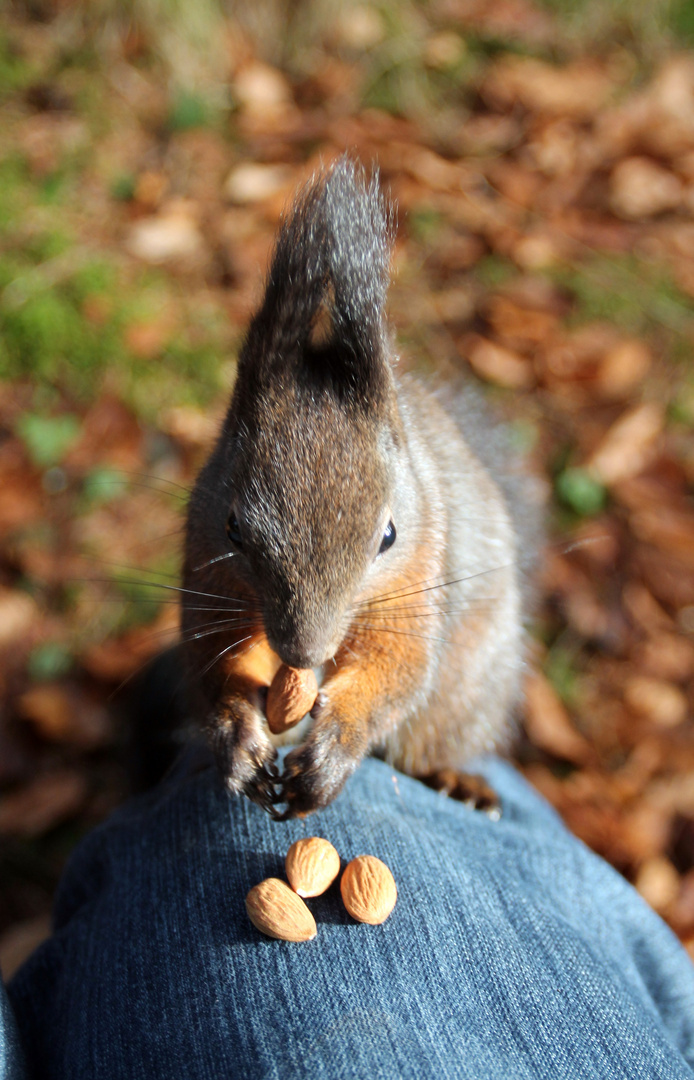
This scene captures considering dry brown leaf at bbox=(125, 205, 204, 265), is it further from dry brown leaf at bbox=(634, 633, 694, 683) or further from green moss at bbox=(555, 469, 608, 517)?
dry brown leaf at bbox=(634, 633, 694, 683)

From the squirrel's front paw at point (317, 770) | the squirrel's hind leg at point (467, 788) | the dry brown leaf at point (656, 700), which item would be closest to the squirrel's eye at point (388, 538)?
the squirrel's front paw at point (317, 770)

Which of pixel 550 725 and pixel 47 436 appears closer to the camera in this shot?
pixel 550 725

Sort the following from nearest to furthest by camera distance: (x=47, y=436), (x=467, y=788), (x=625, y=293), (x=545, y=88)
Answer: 1. (x=467, y=788)
2. (x=47, y=436)
3. (x=625, y=293)
4. (x=545, y=88)

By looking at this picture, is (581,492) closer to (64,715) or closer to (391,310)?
(391,310)

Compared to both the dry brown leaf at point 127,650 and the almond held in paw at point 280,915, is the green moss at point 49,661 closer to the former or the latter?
the dry brown leaf at point 127,650

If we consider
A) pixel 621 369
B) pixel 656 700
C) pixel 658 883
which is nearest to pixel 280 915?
pixel 658 883

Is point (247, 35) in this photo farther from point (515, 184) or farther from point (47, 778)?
point (47, 778)
